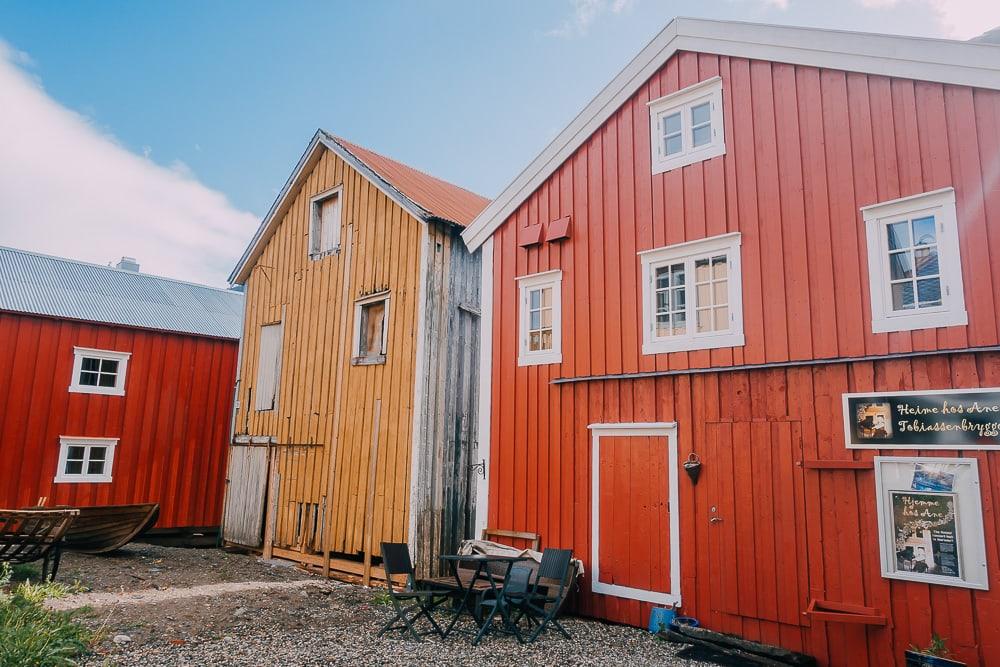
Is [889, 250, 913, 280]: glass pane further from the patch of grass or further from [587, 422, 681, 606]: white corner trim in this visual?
the patch of grass

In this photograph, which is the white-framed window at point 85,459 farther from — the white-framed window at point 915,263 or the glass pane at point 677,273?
the white-framed window at point 915,263

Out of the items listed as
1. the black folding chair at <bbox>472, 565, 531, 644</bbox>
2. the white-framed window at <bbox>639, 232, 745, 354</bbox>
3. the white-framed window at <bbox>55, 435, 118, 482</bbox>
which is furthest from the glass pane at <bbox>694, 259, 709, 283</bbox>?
the white-framed window at <bbox>55, 435, 118, 482</bbox>

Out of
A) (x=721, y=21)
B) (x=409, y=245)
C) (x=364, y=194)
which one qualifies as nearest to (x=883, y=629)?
(x=721, y=21)

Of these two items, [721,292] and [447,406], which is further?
[447,406]

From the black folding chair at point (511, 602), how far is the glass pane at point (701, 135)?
5752 mm

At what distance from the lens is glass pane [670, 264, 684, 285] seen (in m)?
8.65

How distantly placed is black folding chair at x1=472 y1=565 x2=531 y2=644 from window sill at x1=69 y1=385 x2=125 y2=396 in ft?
37.5

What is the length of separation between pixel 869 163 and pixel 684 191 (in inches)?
83.1

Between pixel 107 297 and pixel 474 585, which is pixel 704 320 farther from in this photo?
pixel 107 297

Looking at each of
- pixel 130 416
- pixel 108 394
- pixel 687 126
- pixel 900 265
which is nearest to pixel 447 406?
pixel 687 126

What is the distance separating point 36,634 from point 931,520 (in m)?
8.26

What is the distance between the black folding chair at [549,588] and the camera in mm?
8016

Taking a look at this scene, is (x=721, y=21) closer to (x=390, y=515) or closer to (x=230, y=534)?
(x=390, y=515)

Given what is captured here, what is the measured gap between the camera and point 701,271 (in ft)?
27.8
